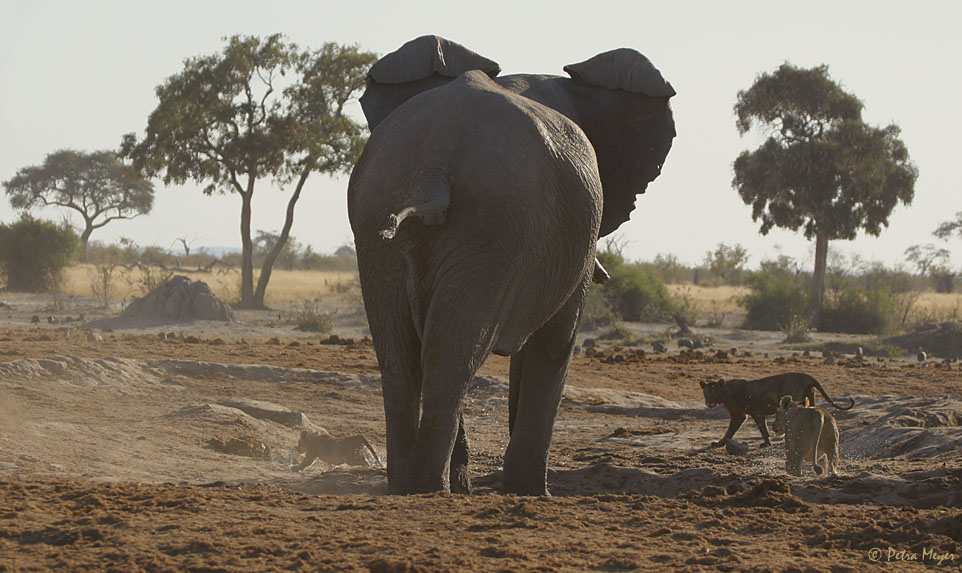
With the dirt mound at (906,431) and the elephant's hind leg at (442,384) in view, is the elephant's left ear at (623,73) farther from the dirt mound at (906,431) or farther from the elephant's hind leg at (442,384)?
the dirt mound at (906,431)

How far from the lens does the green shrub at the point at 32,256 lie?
103 feet

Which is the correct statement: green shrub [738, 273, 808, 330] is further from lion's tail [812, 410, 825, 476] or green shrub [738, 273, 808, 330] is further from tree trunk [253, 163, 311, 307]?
lion's tail [812, 410, 825, 476]

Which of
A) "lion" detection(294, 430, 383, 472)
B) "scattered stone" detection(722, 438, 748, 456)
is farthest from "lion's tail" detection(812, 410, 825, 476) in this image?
"lion" detection(294, 430, 383, 472)

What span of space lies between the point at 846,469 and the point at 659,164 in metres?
2.37

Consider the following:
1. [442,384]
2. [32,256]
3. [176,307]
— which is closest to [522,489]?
[442,384]

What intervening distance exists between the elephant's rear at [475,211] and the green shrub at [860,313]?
24025 millimetres

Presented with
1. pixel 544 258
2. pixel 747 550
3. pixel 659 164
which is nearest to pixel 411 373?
pixel 544 258

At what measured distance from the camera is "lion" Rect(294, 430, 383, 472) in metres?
7.42

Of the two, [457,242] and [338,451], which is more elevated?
[457,242]

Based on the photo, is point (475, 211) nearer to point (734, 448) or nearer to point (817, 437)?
point (817, 437)

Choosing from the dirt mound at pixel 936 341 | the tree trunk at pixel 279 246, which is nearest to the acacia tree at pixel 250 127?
the tree trunk at pixel 279 246

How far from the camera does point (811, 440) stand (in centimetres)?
659

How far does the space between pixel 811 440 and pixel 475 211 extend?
11.1 ft

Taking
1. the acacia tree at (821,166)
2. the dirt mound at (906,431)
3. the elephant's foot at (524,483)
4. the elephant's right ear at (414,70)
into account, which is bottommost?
the elephant's foot at (524,483)
